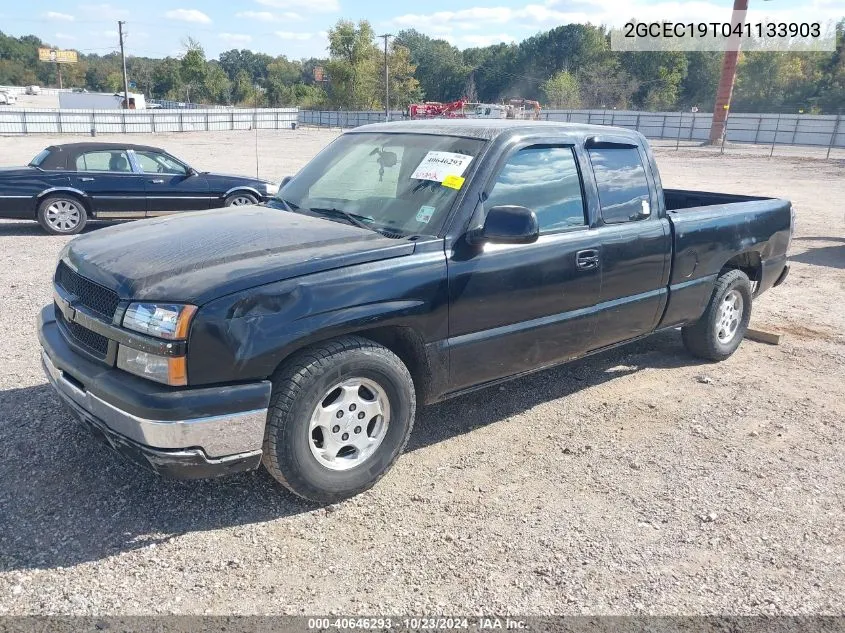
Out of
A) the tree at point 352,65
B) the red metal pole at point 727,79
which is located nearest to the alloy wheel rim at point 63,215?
the red metal pole at point 727,79

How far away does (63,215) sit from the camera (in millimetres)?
10539

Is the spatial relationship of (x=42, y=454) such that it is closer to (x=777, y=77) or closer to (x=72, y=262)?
(x=72, y=262)

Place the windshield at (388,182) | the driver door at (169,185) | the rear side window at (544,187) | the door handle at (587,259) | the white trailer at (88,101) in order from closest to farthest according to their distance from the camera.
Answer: the windshield at (388,182)
the rear side window at (544,187)
the door handle at (587,259)
the driver door at (169,185)
the white trailer at (88,101)

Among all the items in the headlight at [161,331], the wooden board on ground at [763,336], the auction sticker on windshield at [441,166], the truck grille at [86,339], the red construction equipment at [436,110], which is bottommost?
the wooden board on ground at [763,336]

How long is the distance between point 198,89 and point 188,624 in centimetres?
9289

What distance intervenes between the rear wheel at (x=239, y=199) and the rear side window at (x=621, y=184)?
8033 millimetres

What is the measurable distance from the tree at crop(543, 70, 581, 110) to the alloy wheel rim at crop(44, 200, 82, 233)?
254ft

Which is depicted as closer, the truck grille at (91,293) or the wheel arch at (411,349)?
the truck grille at (91,293)

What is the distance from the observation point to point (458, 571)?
2957 mm

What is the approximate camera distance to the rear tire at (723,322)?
548cm

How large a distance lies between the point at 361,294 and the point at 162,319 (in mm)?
893

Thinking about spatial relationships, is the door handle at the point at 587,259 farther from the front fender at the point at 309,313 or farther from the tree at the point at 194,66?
the tree at the point at 194,66

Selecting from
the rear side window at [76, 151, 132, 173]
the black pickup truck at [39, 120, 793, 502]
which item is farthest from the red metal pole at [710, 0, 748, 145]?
the black pickup truck at [39, 120, 793, 502]

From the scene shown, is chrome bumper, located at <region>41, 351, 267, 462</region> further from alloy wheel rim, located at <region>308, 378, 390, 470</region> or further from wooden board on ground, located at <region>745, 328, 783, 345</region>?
wooden board on ground, located at <region>745, 328, 783, 345</region>
